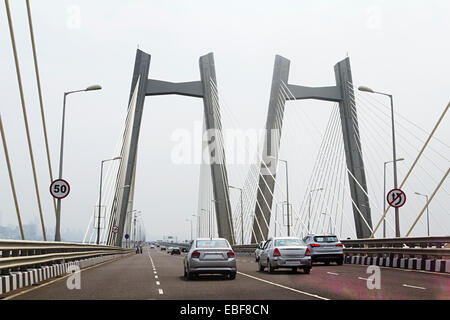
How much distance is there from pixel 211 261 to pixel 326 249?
37.6ft

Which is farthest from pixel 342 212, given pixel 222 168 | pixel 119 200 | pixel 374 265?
pixel 119 200

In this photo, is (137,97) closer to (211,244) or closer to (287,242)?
(287,242)

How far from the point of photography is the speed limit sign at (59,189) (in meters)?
24.1

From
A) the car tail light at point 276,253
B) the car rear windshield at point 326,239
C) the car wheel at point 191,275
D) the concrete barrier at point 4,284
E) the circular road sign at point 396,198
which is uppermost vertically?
the circular road sign at point 396,198

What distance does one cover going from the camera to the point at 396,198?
27.7 metres

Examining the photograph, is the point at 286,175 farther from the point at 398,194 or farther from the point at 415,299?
the point at 415,299

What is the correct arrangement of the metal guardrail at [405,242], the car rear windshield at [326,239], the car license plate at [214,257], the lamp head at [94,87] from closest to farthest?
the car license plate at [214,257], the metal guardrail at [405,242], the lamp head at [94,87], the car rear windshield at [326,239]

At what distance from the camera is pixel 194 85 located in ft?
148

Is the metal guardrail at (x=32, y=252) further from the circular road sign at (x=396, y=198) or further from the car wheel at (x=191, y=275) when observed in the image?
the circular road sign at (x=396, y=198)

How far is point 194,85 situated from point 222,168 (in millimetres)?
6161

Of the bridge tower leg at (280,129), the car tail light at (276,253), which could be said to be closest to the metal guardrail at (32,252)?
the car tail light at (276,253)

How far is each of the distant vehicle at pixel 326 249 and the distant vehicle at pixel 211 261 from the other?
10576 mm

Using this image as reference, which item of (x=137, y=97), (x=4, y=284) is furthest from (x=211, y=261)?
(x=137, y=97)
